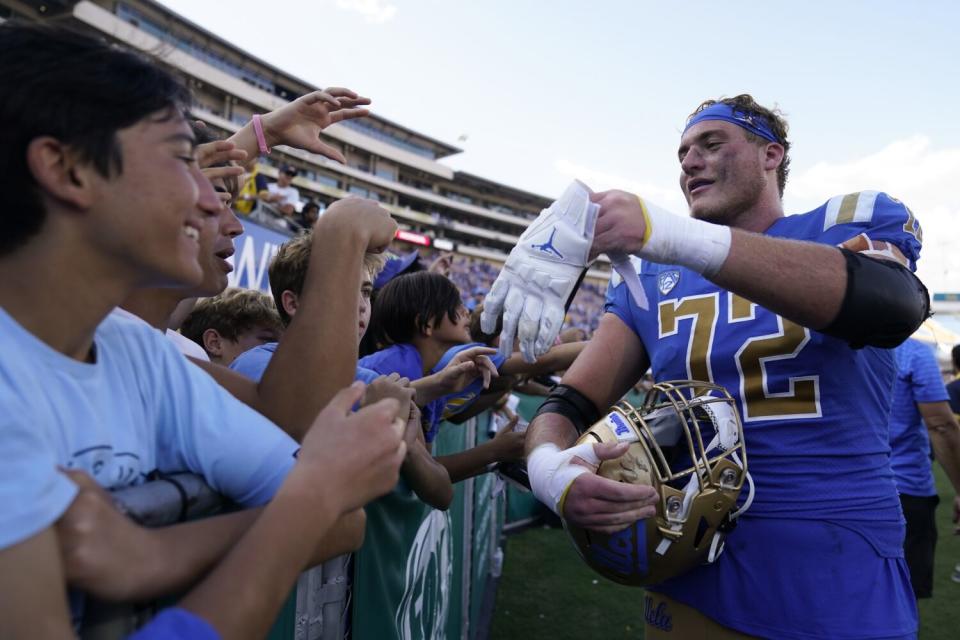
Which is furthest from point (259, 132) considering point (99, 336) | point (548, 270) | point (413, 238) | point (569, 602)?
point (413, 238)

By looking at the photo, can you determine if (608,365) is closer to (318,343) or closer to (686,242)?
(686,242)

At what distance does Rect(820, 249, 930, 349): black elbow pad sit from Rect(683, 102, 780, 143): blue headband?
761mm

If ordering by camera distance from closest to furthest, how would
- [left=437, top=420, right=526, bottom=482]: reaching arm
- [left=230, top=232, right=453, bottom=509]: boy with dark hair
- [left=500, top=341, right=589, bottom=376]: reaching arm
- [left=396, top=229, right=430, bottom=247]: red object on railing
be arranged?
[left=230, top=232, right=453, bottom=509]: boy with dark hair, [left=437, top=420, right=526, bottom=482]: reaching arm, [left=500, top=341, right=589, bottom=376]: reaching arm, [left=396, top=229, right=430, bottom=247]: red object on railing

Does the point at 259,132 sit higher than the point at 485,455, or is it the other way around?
the point at 259,132

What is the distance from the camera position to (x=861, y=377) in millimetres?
1774

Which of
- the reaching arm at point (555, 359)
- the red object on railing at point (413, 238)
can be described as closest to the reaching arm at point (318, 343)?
the reaching arm at point (555, 359)

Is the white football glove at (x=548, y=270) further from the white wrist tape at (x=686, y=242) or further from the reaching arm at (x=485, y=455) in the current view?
the reaching arm at (x=485, y=455)

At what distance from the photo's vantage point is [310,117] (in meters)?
2.29

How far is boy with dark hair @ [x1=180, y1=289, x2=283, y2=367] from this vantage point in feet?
9.21

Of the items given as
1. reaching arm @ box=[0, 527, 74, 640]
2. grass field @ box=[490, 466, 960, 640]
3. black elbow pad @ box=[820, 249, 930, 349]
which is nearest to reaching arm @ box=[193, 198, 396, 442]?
reaching arm @ box=[0, 527, 74, 640]

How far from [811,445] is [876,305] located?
442 millimetres

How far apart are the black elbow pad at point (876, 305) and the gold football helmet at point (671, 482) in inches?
14.1

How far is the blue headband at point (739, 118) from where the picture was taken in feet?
7.11

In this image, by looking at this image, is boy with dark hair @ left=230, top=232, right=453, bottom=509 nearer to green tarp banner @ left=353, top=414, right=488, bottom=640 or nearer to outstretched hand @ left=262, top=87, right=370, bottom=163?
green tarp banner @ left=353, top=414, right=488, bottom=640
